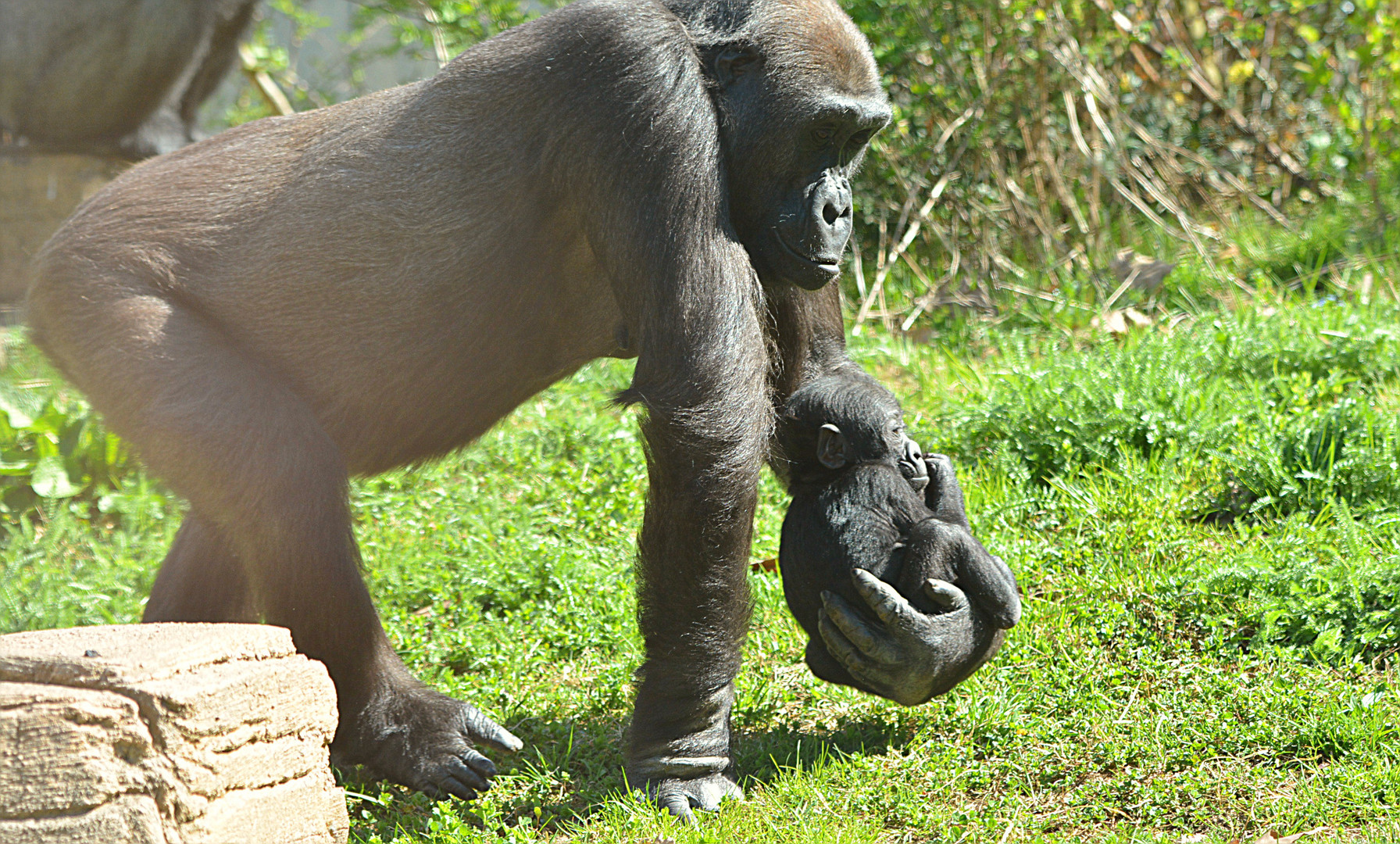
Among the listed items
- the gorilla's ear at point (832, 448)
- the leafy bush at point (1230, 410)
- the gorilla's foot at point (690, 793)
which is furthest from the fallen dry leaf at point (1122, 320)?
the gorilla's foot at point (690, 793)

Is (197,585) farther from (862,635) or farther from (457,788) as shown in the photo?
(862,635)

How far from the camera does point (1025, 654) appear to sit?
11.3 ft

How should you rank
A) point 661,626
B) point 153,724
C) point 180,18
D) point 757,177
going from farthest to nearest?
point 180,18, point 757,177, point 661,626, point 153,724

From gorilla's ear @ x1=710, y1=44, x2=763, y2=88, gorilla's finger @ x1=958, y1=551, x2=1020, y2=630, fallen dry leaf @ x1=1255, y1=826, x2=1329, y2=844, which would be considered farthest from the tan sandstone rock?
fallen dry leaf @ x1=1255, y1=826, x2=1329, y2=844

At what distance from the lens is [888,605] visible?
2912 millimetres

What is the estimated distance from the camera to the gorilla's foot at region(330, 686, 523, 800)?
3188 mm

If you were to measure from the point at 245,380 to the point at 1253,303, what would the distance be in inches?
169

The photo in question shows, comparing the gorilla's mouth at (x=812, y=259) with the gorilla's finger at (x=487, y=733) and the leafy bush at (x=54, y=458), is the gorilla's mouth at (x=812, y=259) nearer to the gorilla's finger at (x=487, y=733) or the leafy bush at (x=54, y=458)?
the gorilla's finger at (x=487, y=733)

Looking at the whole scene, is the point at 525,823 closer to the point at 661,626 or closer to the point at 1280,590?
the point at 661,626

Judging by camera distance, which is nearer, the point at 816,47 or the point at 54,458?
the point at 816,47

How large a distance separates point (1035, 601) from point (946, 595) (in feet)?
2.58

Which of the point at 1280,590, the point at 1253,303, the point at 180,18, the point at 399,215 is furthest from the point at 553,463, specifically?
the point at 180,18

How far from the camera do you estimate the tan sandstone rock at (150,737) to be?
2.10 m

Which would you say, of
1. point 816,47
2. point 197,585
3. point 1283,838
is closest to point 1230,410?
point 1283,838
